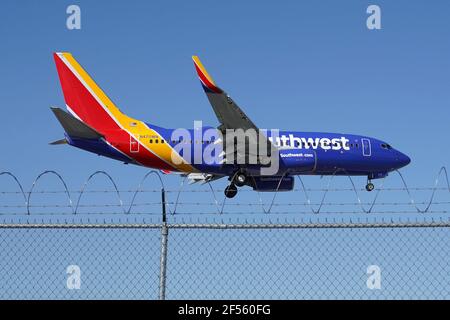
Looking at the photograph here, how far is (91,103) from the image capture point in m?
47.2

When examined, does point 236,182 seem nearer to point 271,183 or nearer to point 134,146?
point 271,183

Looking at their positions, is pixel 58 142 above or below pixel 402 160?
above

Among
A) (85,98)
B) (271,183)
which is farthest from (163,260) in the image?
(85,98)

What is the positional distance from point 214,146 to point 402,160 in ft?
43.1

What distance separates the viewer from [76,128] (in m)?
42.6

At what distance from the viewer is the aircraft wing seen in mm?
36969

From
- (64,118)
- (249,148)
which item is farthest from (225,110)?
(64,118)

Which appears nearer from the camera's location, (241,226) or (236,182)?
(241,226)

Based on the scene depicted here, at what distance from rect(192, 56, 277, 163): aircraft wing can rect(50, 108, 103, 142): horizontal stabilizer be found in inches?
298

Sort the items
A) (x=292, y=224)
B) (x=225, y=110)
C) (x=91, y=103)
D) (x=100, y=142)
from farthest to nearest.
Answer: (x=91, y=103) < (x=100, y=142) < (x=225, y=110) < (x=292, y=224)
